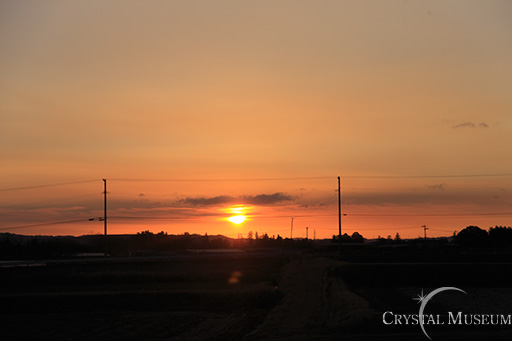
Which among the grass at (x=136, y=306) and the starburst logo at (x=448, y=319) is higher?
the starburst logo at (x=448, y=319)

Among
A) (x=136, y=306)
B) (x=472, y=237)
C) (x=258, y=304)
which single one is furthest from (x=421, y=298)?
(x=472, y=237)

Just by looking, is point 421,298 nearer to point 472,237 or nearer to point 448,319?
point 448,319

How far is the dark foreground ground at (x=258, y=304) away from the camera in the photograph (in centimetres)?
3136

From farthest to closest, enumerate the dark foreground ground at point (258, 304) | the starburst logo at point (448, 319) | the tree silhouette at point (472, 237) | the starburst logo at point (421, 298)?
the tree silhouette at point (472, 237)
the starburst logo at point (421, 298)
the starburst logo at point (448, 319)
the dark foreground ground at point (258, 304)

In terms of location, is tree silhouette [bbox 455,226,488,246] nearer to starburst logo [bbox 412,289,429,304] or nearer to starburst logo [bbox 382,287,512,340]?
starburst logo [bbox 412,289,429,304]

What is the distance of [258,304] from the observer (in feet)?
144

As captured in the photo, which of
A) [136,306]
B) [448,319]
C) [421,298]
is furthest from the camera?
[421,298]

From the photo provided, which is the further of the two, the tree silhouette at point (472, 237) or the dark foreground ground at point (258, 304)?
the tree silhouette at point (472, 237)

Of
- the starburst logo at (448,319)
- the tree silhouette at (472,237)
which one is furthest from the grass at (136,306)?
the tree silhouette at (472,237)

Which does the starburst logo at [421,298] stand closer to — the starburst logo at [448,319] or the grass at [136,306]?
the starburst logo at [448,319]

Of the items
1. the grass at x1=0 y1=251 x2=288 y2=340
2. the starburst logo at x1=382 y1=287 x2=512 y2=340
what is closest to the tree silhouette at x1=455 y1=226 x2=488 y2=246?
the grass at x1=0 y1=251 x2=288 y2=340

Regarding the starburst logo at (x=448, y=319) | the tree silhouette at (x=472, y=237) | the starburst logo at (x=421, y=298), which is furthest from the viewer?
the tree silhouette at (x=472, y=237)

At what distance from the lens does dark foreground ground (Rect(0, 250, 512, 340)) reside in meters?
31.4

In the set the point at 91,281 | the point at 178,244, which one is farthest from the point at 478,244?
the point at 91,281
